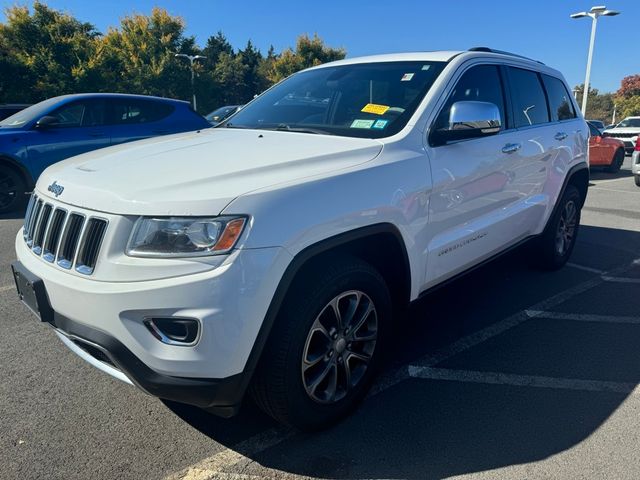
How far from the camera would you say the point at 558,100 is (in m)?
4.90

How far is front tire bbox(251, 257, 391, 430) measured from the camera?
7.16 ft

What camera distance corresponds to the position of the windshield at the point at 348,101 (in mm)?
3000

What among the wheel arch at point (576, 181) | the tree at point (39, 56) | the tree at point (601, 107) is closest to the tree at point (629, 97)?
the tree at point (601, 107)

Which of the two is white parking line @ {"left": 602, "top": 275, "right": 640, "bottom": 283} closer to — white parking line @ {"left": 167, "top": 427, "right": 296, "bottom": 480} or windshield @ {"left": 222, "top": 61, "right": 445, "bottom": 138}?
windshield @ {"left": 222, "top": 61, "right": 445, "bottom": 138}

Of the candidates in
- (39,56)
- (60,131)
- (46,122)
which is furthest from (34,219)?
(39,56)

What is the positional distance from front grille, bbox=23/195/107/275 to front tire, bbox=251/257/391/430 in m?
0.83

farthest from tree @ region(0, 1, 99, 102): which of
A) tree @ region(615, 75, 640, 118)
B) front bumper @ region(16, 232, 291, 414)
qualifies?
tree @ region(615, 75, 640, 118)

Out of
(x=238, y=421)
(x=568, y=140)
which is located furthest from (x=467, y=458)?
(x=568, y=140)

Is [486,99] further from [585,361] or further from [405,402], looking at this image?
[405,402]

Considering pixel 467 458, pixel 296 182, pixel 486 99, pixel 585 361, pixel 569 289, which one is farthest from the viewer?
pixel 569 289

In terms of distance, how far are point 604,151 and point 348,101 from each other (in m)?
13.4

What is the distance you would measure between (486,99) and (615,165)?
43.8 ft

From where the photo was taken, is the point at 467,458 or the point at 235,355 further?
the point at 467,458

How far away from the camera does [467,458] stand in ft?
7.75
